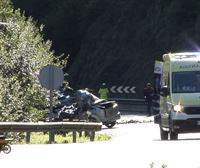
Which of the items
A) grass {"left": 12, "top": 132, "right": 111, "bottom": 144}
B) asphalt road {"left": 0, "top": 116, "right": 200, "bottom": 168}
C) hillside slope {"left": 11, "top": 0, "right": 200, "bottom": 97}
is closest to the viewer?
asphalt road {"left": 0, "top": 116, "right": 200, "bottom": 168}

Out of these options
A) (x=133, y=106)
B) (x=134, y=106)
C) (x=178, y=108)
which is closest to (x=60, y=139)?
(x=178, y=108)

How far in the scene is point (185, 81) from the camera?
2633 centimetres

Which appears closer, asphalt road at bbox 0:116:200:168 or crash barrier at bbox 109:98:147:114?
asphalt road at bbox 0:116:200:168

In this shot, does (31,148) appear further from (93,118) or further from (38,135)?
(93,118)

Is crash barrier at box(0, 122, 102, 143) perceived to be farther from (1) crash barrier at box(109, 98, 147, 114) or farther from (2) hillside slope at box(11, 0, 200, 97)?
(2) hillside slope at box(11, 0, 200, 97)

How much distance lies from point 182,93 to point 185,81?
48cm

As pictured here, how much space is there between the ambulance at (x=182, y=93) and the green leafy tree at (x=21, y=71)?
6.41 meters

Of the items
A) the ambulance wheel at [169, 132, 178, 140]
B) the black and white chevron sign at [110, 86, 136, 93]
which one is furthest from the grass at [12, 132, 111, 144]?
the black and white chevron sign at [110, 86, 136, 93]

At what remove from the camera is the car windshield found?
26100mm

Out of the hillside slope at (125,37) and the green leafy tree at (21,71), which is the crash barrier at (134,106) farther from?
the green leafy tree at (21,71)

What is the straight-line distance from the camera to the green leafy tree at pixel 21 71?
30.8m

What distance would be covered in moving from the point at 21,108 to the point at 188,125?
812cm

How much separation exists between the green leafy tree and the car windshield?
21.7 ft

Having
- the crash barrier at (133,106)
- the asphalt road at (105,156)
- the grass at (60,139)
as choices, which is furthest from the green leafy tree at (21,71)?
the crash barrier at (133,106)
